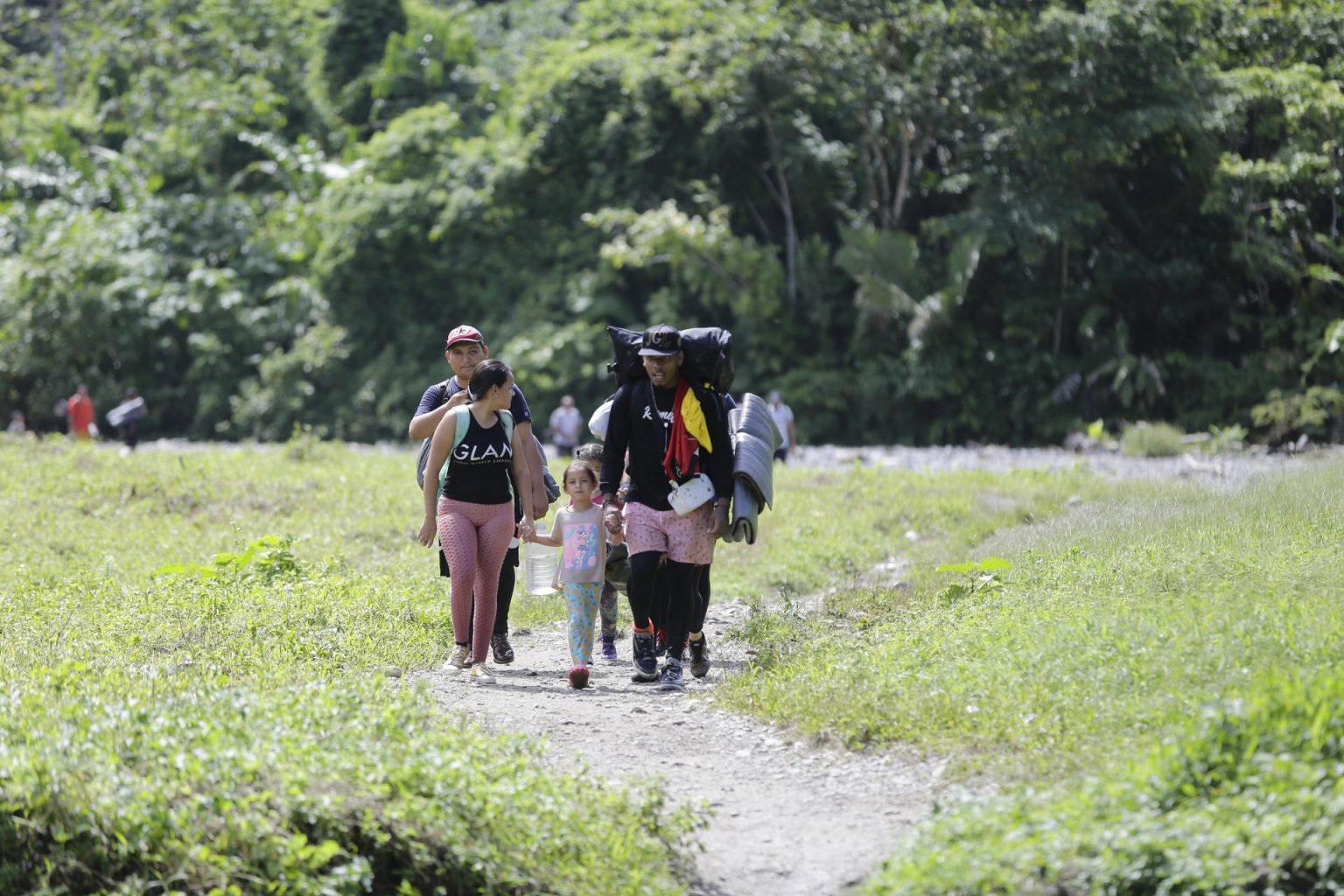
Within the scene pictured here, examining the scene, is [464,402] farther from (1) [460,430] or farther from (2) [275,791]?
(2) [275,791]

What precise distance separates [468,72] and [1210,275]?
1804 centimetres

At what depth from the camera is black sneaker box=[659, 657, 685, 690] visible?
8320 millimetres

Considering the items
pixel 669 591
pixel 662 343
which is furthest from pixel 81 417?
pixel 662 343

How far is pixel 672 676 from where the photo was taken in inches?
328

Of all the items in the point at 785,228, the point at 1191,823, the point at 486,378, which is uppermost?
the point at 785,228

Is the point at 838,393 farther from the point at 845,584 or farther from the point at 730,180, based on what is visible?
the point at 845,584

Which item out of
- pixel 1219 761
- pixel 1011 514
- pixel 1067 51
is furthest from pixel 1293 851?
pixel 1067 51

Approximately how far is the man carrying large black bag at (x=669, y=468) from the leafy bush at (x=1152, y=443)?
1623cm

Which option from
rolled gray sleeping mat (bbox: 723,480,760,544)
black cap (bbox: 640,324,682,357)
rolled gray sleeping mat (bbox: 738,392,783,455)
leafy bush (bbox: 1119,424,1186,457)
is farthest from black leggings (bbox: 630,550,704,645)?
leafy bush (bbox: 1119,424,1186,457)

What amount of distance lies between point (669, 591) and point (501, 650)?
1.34m

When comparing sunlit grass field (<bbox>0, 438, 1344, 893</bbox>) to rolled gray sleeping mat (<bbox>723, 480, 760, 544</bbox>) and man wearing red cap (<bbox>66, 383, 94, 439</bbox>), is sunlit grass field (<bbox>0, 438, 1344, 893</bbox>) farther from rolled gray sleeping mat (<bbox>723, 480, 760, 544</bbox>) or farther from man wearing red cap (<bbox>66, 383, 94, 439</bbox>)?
man wearing red cap (<bbox>66, 383, 94, 439</bbox>)

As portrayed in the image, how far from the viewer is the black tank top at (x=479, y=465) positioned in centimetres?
822

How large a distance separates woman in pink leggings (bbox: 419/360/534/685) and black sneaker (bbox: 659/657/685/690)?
95cm

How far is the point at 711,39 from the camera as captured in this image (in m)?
27.5
